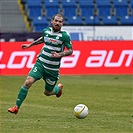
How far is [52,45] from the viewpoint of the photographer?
12203 mm

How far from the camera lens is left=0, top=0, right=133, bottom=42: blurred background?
2952cm

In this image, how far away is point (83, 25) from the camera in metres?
29.6

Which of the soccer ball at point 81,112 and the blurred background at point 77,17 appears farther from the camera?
the blurred background at point 77,17

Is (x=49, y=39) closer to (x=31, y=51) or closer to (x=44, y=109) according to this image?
(x=44, y=109)

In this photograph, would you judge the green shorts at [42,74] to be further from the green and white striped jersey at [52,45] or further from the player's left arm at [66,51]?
the player's left arm at [66,51]

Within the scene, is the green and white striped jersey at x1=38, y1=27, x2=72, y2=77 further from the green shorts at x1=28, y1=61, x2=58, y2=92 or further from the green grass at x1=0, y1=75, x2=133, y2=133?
the green grass at x1=0, y1=75, x2=133, y2=133

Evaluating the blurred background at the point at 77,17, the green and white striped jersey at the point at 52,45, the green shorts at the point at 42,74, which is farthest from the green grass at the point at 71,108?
the blurred background at the point at 77,17

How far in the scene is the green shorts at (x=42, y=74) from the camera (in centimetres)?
1213

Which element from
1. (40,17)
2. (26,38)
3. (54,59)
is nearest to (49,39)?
(54,59)

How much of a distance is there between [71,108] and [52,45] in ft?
8.10

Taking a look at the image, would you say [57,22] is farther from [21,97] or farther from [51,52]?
[21,97]

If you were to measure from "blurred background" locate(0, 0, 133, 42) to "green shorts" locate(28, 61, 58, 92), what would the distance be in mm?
16149

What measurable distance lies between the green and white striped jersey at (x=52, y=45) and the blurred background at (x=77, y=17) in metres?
16.6

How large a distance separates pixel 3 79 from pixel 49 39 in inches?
429
